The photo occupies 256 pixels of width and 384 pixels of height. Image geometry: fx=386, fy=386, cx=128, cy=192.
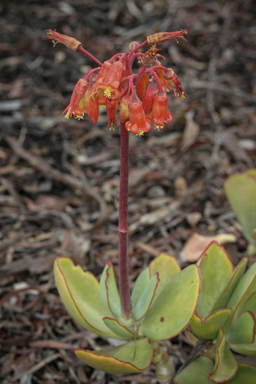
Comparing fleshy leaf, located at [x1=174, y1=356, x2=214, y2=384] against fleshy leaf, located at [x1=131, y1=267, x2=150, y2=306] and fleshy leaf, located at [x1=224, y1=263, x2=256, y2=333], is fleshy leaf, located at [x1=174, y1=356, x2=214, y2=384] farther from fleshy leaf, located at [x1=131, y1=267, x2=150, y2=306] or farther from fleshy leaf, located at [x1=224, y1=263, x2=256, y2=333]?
fleshy leaf, located at [x1=131, y1=267, x2=150, y2=306]

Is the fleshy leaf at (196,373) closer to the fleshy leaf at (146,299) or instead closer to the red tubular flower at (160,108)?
the fleshy leaf at (146,299)

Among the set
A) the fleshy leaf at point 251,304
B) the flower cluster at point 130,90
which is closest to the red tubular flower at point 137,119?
the flower cluster at point 130,90

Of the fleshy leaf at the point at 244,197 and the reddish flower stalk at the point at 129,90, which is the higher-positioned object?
the reddish flower stalk at the point at 129,90

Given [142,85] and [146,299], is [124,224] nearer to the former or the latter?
[146,299]

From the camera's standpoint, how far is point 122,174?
1479mm

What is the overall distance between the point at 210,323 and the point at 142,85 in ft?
3.08

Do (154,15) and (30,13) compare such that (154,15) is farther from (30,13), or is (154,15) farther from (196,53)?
(30,13)

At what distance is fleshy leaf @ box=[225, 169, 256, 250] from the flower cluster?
3.47 ft

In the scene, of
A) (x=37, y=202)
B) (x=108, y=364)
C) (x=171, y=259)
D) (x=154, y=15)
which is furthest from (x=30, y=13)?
(x=108, y=364)

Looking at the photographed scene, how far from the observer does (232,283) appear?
1612 mm

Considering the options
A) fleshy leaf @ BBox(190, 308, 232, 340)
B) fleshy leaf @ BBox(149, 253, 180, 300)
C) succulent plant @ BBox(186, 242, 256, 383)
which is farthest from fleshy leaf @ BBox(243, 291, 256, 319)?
fleshy leaf @ BBox(149, 253, 180, 300)

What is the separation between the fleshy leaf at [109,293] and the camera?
1.67 meters

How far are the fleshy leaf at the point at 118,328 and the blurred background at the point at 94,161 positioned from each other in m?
0.43

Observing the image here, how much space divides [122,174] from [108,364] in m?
0.70
